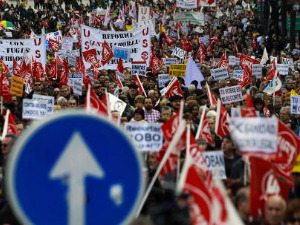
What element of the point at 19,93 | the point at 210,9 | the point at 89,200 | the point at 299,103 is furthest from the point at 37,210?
the point at 210,9

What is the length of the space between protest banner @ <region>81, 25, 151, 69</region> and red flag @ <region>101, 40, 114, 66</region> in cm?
53

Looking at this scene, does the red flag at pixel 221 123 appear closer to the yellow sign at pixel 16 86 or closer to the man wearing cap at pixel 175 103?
the man wearing cap at pixel 175 103

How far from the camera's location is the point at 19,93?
14.9 metres

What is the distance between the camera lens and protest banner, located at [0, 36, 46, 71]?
21.4 m

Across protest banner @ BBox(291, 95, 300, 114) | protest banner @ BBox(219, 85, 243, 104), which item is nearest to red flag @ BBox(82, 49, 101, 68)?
protest banner @ BBox(219, 85, 243, 104)

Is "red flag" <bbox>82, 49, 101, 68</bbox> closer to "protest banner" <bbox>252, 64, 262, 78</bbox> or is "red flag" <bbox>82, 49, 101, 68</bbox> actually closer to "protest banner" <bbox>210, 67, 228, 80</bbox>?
"protest banner" <bbox>210, 67, 228, 80</bbox>

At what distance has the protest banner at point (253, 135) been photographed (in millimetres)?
5555

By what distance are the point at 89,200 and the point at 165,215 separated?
1533mm

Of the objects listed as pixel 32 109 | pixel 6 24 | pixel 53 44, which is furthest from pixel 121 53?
pixel 6 24

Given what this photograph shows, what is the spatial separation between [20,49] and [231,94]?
29.7ft

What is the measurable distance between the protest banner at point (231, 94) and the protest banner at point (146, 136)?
538 centimetres

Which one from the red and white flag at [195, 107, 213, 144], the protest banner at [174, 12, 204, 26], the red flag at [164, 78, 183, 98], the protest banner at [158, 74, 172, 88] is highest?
the protest banner at [174, 12, 204, 26]

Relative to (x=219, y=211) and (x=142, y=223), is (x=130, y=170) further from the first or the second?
(x=142, y=223)

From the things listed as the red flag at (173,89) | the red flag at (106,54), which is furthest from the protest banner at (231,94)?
the red flag at (106,54)
